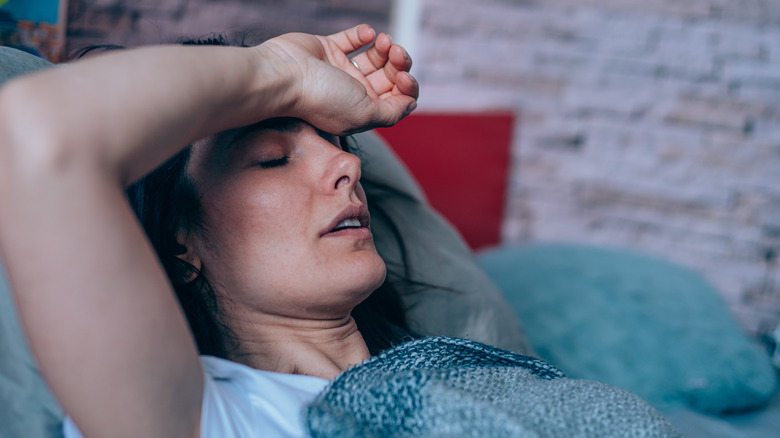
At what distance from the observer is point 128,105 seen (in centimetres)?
55

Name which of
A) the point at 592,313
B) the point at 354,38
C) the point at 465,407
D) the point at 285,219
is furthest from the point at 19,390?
the point at 592,313

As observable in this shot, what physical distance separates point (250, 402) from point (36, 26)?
87cm

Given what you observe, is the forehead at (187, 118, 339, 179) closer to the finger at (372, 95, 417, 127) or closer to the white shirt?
the finger at (372, 95, 417, 127)

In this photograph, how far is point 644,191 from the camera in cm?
206

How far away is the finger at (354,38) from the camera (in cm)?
88

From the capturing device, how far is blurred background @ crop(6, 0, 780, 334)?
1950mm

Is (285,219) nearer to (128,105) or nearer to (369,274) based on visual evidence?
(369,274)

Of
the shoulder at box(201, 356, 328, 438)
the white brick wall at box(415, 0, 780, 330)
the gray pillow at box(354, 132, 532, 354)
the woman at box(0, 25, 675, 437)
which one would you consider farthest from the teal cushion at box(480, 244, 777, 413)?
the shoulder at box(201, 356, 328, 438)

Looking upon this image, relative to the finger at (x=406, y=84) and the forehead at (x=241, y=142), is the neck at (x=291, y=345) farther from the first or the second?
the finger at (x=406, y=84)

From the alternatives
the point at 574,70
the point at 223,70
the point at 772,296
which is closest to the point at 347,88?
the point at 223,70

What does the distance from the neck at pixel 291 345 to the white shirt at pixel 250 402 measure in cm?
6

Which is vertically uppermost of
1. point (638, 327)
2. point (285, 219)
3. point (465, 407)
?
point (285, 219)

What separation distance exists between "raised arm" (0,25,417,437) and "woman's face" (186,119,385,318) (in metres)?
0.15

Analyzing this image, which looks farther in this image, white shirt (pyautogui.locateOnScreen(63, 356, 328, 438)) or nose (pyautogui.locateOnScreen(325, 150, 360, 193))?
nose (pyautogui.locateOnScreen(325, 150, 360, 193))
